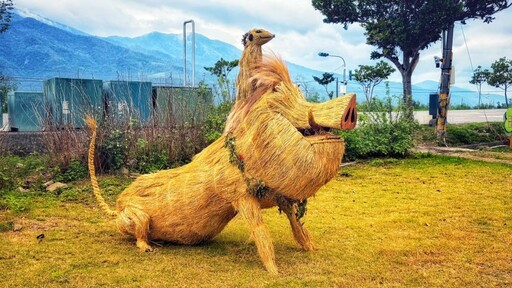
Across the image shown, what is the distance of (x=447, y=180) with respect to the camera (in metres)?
8.67

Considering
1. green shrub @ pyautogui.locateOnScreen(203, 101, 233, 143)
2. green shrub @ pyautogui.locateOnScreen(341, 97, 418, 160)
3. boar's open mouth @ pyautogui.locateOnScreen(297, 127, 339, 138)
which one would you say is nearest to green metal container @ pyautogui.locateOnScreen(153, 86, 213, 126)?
green shrub @ pyautogui.locateOnScreen(203, 101, 233, 143)

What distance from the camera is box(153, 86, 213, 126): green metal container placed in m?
9.68

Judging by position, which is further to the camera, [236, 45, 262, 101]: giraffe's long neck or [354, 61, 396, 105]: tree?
[354, 61, 396, 105]: tree

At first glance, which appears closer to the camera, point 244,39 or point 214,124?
point 244,39

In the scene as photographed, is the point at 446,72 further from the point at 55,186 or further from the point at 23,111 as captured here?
the point at 23,111

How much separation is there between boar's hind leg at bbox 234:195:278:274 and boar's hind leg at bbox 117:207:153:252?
Result: 1.09 meters

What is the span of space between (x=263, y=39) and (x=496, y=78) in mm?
28235

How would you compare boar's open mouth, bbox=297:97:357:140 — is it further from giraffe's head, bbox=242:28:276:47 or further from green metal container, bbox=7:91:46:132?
green metal container, bbox=7:91:46:132

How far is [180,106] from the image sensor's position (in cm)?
991

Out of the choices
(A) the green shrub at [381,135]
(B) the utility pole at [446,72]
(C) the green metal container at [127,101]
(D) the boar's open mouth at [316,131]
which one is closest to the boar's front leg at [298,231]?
(D) the boar's open mouth at [316,131]

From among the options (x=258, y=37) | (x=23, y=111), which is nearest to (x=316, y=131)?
(x=258, y=37)

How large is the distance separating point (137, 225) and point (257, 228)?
1276 millimetres

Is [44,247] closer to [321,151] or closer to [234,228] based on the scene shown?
[234,228]

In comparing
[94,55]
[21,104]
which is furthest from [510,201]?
[94,55]
